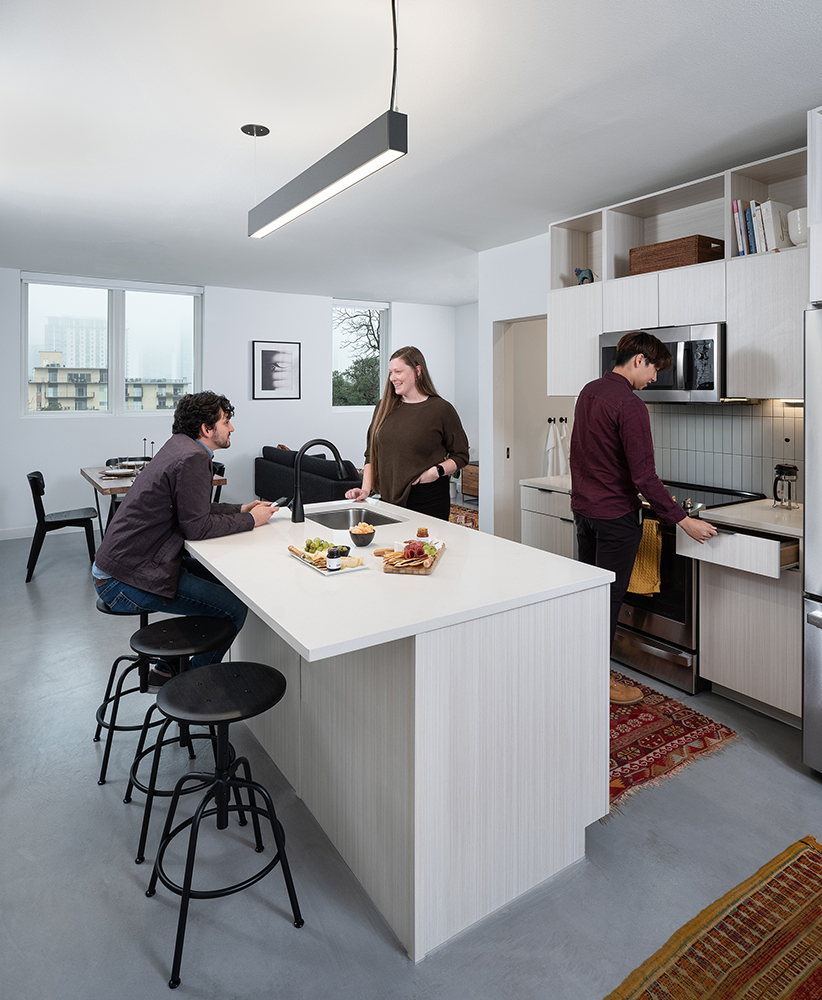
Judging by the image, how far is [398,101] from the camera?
2.67 metres

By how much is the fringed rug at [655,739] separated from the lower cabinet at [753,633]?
232mm

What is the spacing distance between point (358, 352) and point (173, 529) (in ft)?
21.4

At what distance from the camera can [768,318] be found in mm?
2971

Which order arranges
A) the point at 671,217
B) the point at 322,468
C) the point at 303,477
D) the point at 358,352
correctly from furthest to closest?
the point at 358,352, the point at 303,477, the point at 322,468, the point at 671,217

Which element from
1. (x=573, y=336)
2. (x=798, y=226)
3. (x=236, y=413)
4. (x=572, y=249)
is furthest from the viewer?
(x=236, y=413)

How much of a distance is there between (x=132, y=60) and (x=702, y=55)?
1973 mm

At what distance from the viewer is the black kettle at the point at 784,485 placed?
306cm

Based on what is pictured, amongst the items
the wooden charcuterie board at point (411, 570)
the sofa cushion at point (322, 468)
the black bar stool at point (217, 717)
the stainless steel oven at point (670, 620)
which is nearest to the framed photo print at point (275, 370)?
the sofa cushion at point (322, 468)

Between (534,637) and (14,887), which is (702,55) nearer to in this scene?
(534,637)

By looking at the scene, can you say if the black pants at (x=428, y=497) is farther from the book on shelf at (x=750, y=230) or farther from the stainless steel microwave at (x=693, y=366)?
the book on shelf at (x=750, y=230)

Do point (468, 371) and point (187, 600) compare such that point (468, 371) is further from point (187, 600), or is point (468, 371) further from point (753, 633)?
point (187, 600)

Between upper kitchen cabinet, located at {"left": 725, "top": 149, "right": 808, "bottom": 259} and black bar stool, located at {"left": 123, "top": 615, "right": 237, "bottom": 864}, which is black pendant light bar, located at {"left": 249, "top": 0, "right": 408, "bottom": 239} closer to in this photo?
black bar stool, located at {"left": 123, "top": 615, "right": 237, "bottom": 864}

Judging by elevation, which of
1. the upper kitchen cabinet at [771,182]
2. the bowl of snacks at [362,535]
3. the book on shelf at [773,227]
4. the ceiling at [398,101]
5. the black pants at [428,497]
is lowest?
the bowl of snacks at [362,535]

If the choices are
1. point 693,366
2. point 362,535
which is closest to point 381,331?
point 693,366
